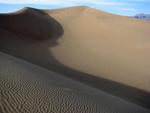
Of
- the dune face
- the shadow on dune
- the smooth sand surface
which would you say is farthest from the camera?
the dune face

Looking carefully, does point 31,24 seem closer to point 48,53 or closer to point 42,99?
point 48,53

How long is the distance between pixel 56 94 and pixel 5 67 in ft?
12.6

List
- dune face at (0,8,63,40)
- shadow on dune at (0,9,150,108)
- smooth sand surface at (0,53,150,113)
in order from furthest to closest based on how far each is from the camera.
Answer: dune face at (0,8,63,40) < shadow on dune at (0,9,150,108) < smooth sand surface at (0,53,150,113)

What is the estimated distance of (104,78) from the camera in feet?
68.8

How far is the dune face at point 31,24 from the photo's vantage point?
31.0 m

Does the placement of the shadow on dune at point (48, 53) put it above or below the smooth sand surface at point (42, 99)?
below

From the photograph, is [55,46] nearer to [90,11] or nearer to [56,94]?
[90,11]

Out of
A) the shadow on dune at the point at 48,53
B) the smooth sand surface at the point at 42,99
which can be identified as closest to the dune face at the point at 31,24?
the shadow on dune at the point at 48,53

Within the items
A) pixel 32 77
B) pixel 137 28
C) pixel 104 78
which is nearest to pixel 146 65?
pixel 104 78

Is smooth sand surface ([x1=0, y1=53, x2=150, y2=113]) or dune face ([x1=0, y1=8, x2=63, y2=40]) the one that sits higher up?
smooth sand surface ([x1=0, y1=53, x2=150, y2=113])

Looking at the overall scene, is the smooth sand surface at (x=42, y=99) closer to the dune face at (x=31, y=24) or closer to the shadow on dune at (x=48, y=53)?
the shadow on dune at (x=48, y=53)

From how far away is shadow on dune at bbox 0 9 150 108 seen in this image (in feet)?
59.2

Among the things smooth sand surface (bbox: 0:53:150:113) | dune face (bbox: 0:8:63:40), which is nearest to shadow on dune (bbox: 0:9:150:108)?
dune face (bbox: 0:8:63:40)

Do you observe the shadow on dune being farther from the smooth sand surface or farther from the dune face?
the smooth sand surface
